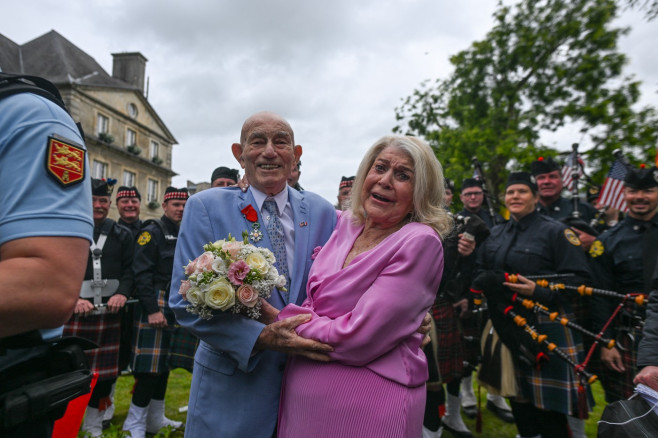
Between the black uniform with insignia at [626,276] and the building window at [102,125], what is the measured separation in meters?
30.9

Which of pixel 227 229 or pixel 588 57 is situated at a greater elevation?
pixel 588 57

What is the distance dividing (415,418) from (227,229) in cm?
126

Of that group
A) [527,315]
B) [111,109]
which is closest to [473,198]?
[527,315]

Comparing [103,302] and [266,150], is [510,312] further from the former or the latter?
[103,302]

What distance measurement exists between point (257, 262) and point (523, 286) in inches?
114

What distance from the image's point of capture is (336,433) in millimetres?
1640

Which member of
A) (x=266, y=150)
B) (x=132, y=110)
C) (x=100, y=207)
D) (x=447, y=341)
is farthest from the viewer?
(x=132, y=110)

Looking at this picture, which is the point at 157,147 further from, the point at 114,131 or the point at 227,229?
the point at 227,229

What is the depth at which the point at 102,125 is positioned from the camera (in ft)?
94.0

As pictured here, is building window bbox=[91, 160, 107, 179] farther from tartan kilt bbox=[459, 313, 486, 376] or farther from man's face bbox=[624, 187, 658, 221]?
man's face bbox=[624, 187, 658, 221]

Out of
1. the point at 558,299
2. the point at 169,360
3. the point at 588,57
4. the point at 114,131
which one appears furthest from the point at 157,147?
the point at 558,299

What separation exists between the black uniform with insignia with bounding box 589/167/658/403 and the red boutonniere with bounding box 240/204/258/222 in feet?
12.1

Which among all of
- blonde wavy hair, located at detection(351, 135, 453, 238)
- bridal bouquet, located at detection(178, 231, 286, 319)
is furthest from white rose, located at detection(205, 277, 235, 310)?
blonde wavy hair, located at detection(351, 135, 453, 238)

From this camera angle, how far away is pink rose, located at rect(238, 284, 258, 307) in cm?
164
